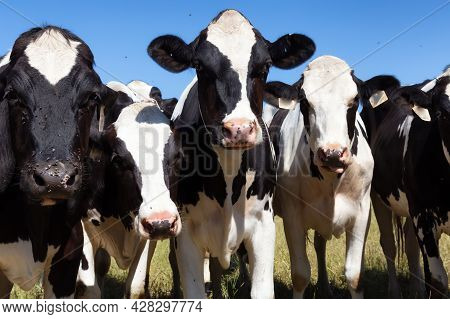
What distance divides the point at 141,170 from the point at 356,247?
2.44 meters

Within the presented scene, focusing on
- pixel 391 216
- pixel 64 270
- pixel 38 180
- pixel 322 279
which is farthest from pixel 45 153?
pixel 391 216

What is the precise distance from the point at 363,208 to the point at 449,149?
110 centimetres

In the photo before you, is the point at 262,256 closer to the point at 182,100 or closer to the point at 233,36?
the point at 182,100

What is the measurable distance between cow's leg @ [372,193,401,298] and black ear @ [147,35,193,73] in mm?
3918

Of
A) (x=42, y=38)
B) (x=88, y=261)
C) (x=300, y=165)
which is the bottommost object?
(x=88, y=261)

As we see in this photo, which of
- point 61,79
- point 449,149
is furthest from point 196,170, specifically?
point 449,149

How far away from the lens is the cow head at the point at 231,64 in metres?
5.29

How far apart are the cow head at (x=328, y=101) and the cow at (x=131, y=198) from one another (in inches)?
53.2

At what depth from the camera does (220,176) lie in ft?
20.0

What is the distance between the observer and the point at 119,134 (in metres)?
6.19

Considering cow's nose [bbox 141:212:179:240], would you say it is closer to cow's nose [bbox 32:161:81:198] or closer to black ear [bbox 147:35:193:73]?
cow's nose [bbox 32:161:81:198]

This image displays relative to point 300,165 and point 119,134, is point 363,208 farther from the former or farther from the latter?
point 119,134
